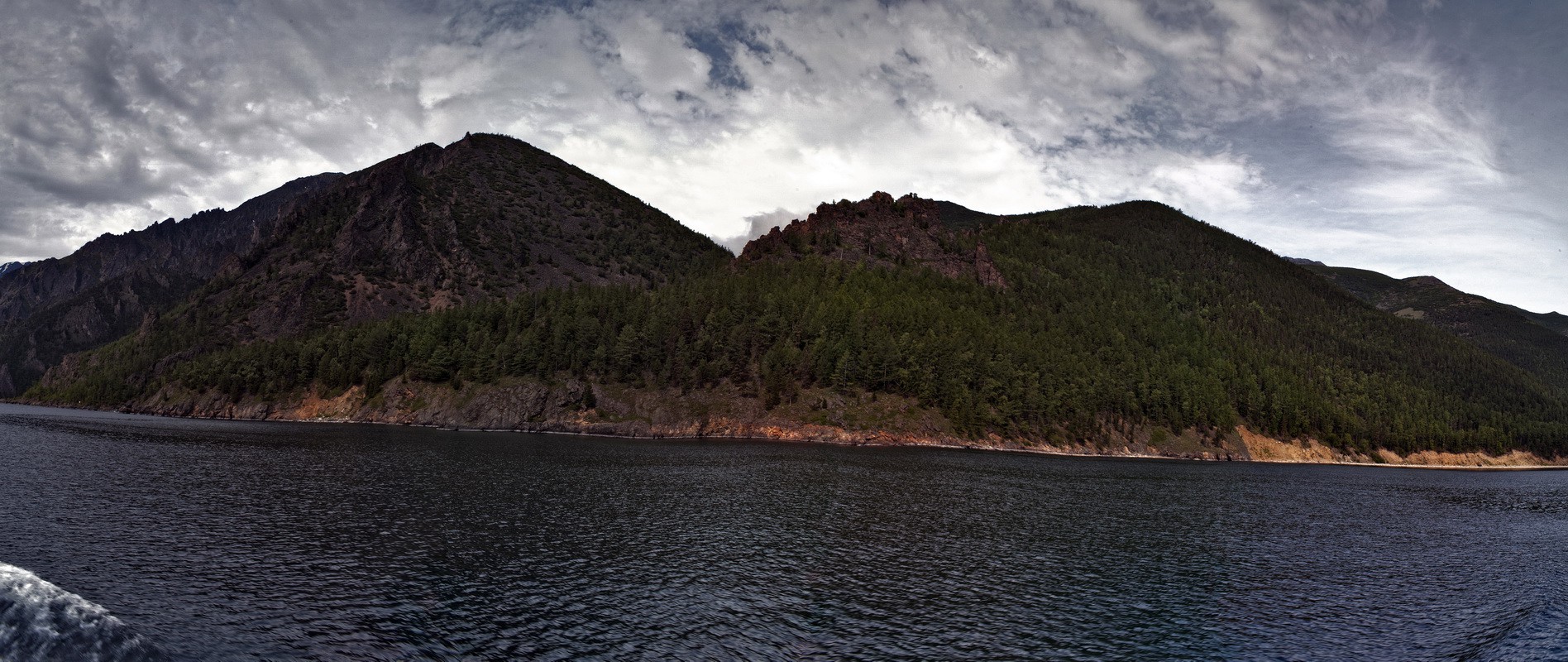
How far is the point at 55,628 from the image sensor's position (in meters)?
24.0

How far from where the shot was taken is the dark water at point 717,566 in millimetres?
32125

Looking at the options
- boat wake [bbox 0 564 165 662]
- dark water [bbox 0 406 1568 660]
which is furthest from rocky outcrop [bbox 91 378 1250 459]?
boat wake [bbox 0 564 165 662]

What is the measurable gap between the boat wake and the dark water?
0.14 metres

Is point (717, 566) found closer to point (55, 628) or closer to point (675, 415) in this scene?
point (55, 628)

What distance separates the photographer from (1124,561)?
52.4 metres

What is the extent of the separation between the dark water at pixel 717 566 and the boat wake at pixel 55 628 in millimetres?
138

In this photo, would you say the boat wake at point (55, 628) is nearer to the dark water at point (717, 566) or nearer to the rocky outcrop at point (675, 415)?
the dark water at point (717, 566)

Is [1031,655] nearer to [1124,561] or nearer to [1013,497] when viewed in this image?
[1124,561]

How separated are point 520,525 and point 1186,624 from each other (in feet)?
146

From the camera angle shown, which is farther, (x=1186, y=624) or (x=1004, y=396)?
(x=1004, y=396)

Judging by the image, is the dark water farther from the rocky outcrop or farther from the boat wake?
the rocky outcrop

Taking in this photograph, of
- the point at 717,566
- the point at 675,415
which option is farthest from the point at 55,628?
the point at 675,415

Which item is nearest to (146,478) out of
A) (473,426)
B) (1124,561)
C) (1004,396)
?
(1124,561)

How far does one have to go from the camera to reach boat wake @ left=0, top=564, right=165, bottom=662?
76.1 feet
